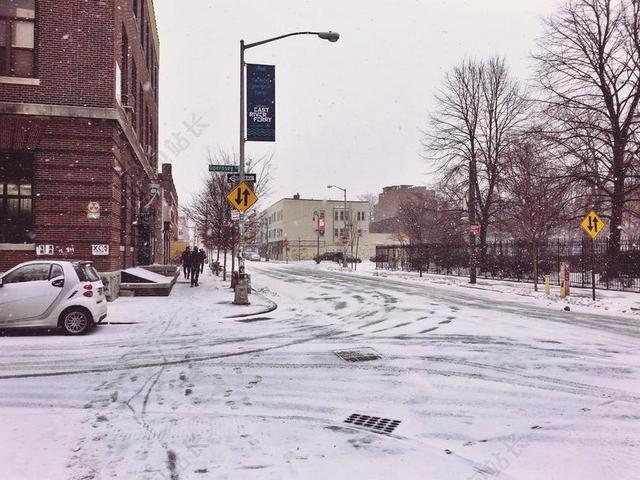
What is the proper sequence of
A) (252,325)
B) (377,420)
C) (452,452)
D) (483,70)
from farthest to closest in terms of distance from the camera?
(483,70)
(252,325)
(377,420)
(452,452)

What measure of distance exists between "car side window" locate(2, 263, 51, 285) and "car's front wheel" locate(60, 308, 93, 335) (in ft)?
2.83

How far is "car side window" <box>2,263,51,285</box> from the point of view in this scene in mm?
9781

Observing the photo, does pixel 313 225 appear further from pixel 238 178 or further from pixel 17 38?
pixel 17 38

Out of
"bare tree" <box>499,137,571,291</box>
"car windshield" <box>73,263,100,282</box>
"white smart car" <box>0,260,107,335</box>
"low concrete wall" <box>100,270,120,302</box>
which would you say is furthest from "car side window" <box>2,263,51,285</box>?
"bare tree" <box>499,137,571,291</box>

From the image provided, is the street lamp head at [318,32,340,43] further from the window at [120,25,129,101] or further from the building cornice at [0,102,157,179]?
the window at [120,25,129,101]

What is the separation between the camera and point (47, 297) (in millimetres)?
9836

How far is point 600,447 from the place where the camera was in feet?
14.7

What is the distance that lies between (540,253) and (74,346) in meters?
26.8

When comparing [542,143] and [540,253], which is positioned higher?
[542,143]

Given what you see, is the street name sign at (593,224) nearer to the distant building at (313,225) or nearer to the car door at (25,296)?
the car door at (25,296)

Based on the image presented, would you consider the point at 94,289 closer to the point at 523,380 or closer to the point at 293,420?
the point at 293,420

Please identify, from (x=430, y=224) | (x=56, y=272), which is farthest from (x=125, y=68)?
(x=430, y=224)

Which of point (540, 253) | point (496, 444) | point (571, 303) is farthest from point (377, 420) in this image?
point (540, 253)

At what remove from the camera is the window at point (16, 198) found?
1496 cm
